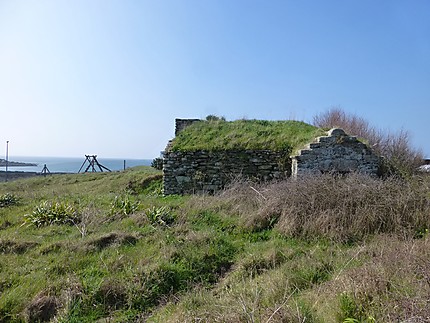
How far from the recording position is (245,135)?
12305 millimetres

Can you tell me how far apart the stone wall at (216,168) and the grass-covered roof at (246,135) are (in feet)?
0.85

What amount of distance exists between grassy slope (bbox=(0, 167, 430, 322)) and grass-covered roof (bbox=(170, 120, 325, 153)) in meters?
3.85

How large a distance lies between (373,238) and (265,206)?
7.81 feet

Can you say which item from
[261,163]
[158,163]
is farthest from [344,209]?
[158,163]

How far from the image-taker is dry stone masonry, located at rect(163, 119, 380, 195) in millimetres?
10328

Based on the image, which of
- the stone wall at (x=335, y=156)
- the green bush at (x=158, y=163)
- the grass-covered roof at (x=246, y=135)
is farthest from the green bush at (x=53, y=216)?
the green bush at (x=158, y=163)

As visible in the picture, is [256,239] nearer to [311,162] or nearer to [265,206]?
[265,206]

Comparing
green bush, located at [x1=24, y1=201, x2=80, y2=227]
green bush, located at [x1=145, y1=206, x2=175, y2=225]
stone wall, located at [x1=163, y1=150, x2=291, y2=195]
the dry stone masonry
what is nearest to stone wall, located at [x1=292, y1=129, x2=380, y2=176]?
the dry stone masonry

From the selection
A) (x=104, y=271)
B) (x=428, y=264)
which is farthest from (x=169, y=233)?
(x=428, y=264)

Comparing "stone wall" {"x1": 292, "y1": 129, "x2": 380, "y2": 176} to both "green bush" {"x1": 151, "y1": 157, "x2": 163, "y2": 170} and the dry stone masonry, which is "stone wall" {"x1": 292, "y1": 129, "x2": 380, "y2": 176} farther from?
"green bush" {"x1": 151, "y1": 157, "x2": 163, "y2": 170}

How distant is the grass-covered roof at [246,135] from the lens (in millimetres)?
11531

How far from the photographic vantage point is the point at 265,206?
7.64 meters

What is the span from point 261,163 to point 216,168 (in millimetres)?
1611

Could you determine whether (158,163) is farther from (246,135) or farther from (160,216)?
(160,216)
